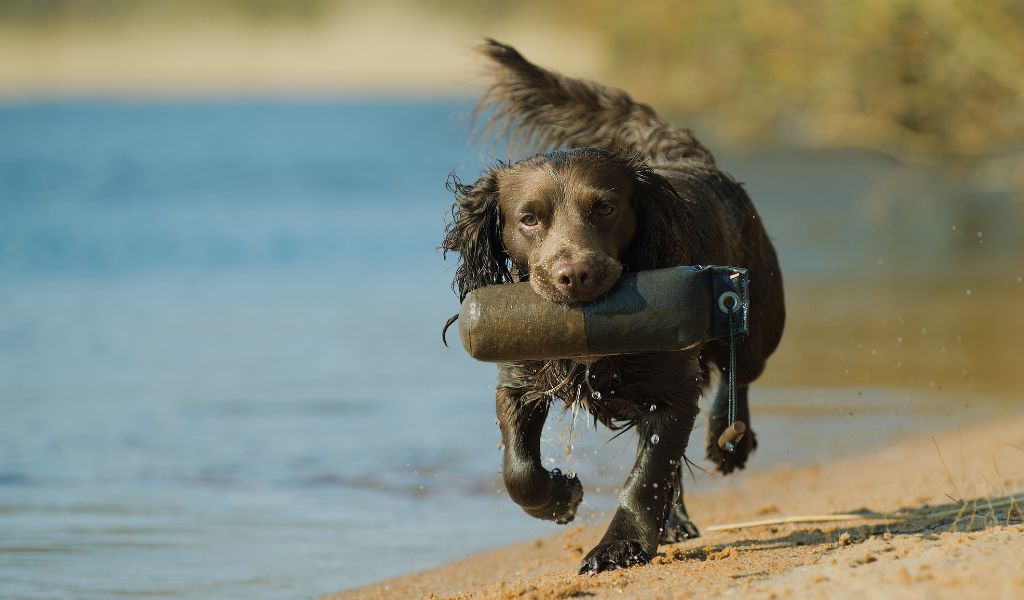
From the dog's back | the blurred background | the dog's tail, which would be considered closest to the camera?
the dog's back

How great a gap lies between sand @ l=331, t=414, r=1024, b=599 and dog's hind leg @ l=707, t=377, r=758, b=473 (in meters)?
0.25

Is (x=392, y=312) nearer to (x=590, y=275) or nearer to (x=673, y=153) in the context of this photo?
(x=673, y=153)

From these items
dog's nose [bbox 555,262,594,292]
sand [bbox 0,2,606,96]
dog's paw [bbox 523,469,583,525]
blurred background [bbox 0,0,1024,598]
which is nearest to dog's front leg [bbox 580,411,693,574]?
dog's paw [bbox 523,469,583,525]

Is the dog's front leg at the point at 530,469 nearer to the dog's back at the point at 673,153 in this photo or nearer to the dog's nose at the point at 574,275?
the dog's nose at the point at 574,275

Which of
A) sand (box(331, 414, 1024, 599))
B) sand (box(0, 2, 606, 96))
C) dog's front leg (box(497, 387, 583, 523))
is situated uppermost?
sand (box(0, 2, 606, 96))

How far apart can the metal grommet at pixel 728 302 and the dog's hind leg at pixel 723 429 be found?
153 cm

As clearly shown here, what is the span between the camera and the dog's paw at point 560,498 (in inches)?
195

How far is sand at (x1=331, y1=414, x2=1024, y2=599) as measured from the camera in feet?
12.4

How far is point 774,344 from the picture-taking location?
6.36 m

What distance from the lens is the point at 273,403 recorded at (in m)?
9.01

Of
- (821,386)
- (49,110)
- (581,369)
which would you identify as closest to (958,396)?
(821,386)

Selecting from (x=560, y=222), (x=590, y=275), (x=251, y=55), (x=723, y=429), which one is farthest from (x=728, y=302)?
(x=251, y=55)

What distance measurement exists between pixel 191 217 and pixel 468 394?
1353 cm

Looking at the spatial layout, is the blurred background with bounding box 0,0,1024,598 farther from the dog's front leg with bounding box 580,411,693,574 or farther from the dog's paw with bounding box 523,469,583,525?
the dog's front leg with bounding box 580,411,693,574
